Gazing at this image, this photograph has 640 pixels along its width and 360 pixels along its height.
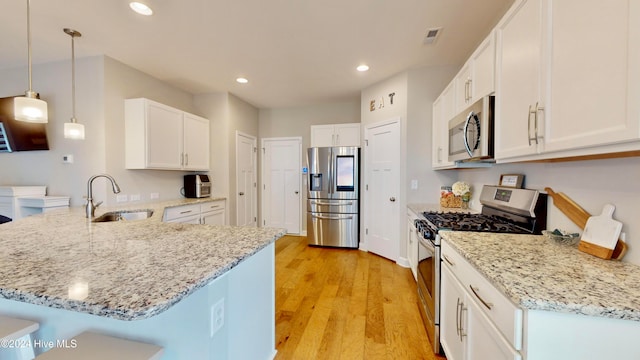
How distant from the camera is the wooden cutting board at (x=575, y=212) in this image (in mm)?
1052

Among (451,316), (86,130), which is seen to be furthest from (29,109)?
(451,316)

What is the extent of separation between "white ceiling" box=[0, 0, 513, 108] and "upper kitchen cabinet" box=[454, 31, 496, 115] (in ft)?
1.80

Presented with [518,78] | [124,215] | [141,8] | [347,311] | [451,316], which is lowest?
[347,311]

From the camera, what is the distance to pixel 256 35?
2471 mm

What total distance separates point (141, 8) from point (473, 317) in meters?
3.17

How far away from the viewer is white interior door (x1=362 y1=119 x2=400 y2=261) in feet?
11.1

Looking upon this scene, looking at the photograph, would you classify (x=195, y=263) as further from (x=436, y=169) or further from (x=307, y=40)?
(x=436, y=169)

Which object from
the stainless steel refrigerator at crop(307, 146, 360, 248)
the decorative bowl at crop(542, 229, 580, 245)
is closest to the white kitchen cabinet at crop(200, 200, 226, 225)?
the stainless steel refrigerator at crop(307, 146, 360, 248)

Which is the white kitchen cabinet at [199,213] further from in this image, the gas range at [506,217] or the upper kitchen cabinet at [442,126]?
the upper kitchen cabinet at [442,126]

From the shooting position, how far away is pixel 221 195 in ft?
13.6

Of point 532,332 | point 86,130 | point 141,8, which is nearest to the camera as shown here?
point 532,332

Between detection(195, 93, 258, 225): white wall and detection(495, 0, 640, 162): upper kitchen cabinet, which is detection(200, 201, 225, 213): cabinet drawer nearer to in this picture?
detection(195, 93, 258, 225): white wall

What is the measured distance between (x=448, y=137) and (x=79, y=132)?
361cm

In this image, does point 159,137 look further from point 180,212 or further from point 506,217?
point 506,217
